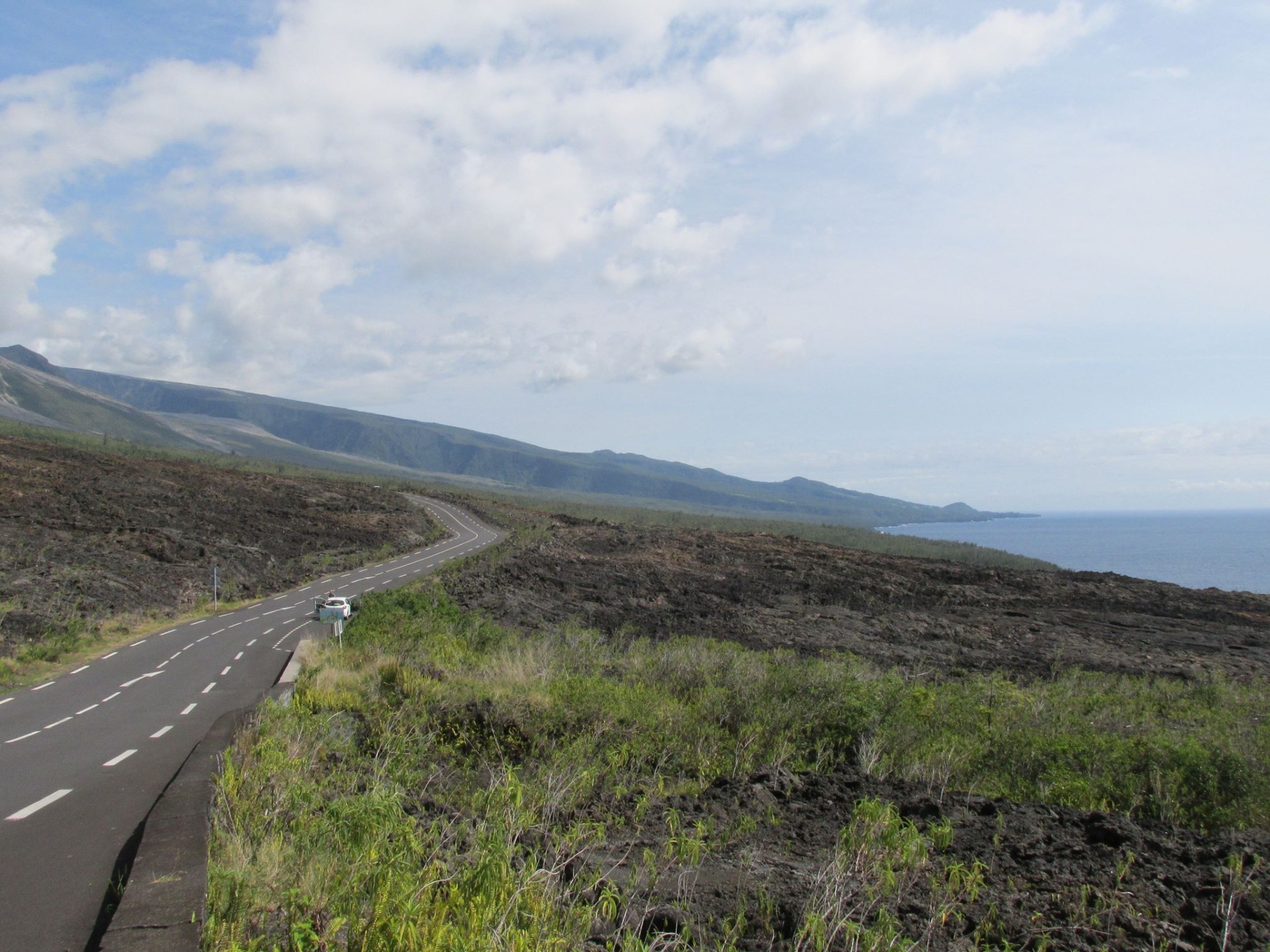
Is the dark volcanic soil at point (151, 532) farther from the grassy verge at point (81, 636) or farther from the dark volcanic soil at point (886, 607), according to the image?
the dark volcanic soil at point (886, 607)

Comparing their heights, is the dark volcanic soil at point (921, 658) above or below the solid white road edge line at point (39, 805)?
above

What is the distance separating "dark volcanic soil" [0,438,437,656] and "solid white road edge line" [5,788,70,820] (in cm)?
1307

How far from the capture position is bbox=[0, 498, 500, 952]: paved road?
5.14 metres

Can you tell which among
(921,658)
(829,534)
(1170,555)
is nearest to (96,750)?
(921,658)

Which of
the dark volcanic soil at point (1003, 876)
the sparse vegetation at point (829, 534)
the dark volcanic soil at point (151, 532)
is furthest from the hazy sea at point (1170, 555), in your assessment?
the dark volcanic soil at point (1003, 876)

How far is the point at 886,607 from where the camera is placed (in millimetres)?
29531

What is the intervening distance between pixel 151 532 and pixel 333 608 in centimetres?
1925

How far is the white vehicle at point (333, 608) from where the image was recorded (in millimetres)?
20406

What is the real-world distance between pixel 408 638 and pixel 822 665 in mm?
7874

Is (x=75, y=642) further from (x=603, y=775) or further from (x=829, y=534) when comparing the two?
(x=829, y=534)

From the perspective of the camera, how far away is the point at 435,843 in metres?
5.33

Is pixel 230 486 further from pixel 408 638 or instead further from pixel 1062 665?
pixel 1062 665

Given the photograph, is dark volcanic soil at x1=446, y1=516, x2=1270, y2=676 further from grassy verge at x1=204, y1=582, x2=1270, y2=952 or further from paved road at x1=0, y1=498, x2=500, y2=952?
paved road at x1=0, y1=498, x2=500, y2=952

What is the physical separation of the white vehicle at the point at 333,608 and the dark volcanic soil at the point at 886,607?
3666 mm
